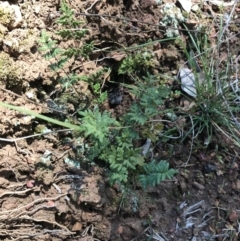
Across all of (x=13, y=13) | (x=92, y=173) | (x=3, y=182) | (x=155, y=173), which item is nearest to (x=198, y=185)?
(x=155, y=173)

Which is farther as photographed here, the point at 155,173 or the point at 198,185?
the point at 198,185

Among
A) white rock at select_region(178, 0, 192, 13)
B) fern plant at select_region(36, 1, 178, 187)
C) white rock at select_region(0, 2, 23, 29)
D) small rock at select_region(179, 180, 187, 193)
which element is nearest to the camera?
fern plant at select_region(36, 1, 178, 187)

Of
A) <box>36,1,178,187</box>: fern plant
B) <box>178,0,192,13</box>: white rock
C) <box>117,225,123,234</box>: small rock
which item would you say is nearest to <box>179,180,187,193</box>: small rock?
<box>36,1,178,187</box>: fern plant

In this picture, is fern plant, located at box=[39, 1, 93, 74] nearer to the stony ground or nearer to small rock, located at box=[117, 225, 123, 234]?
the stony ground

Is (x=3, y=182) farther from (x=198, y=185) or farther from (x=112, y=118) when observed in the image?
(x=198, y=185)

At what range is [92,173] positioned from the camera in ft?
5.51

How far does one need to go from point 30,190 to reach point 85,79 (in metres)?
0.49

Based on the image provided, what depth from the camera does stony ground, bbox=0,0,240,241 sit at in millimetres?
1588

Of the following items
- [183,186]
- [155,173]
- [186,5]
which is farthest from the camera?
[186,5]

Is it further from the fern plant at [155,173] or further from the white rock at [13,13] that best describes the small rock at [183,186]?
the white rock at [13,13]

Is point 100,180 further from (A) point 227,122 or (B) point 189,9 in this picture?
(B) point 189,9

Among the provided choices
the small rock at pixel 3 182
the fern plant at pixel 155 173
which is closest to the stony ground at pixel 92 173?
the small rock at pixel 3 182

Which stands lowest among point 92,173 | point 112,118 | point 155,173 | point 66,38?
point 92,173

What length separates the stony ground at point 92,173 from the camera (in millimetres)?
1588
